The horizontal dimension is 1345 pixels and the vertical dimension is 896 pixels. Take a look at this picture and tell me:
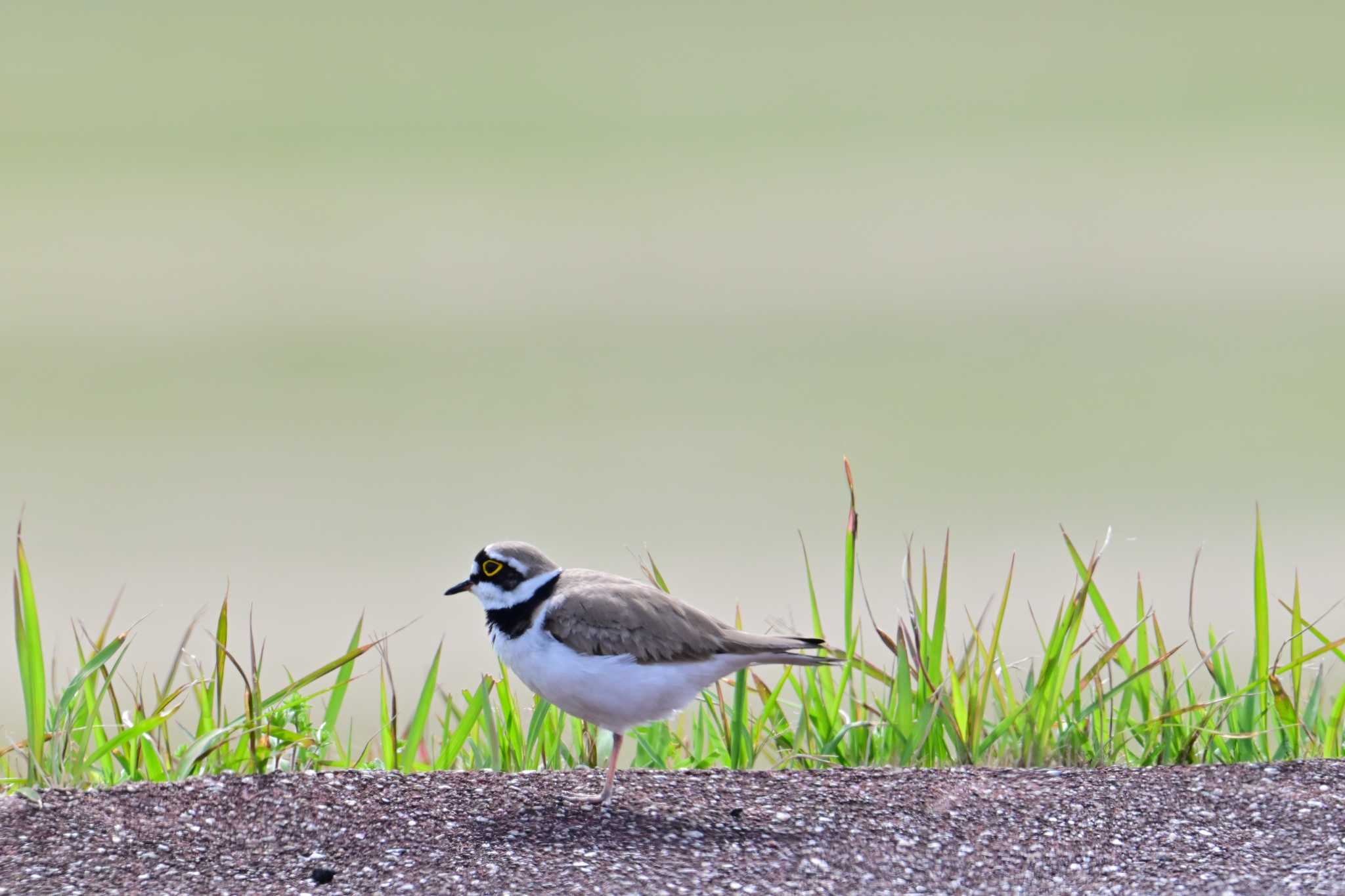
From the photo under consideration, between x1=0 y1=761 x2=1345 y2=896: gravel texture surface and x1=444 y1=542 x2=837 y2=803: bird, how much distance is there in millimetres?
355

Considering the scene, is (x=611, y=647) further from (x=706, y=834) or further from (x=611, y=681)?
(x=706, y=834)

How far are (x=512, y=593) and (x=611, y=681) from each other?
0.57 meters

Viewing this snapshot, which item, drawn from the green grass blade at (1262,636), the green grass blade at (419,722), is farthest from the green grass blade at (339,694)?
the green grass blade at (1262,636)

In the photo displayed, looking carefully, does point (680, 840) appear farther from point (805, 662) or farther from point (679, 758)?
point (679, 758)

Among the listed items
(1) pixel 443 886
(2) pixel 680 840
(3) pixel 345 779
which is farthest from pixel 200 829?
(2) pixel 680 840

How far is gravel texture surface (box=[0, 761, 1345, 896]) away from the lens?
4.84m

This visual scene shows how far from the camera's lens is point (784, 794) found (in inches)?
219

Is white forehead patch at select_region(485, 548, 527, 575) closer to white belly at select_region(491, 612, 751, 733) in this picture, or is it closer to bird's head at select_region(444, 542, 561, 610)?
bird's head at select_region(444, 542, 561, 610)

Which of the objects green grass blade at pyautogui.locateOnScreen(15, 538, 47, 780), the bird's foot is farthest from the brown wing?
green grass blade at pyautogui.locateOnScreen(15, 538, 47, 780)

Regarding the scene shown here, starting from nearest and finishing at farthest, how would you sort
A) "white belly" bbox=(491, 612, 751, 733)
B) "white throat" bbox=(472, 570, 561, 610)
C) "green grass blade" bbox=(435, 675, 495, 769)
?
"white belly" bbox=(491, 612, 751, 733) → "white throat" bbox=(472, 570, 561, 610) → "green grass blade" bbox=(435, 675, 495, 769)

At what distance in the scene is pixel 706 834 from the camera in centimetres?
521

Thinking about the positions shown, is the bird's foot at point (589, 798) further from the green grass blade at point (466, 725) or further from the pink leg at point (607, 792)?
the green grass blade at point (466, 725)

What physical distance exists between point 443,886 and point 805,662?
4.69ft

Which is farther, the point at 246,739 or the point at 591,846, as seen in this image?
the point at 246,739
